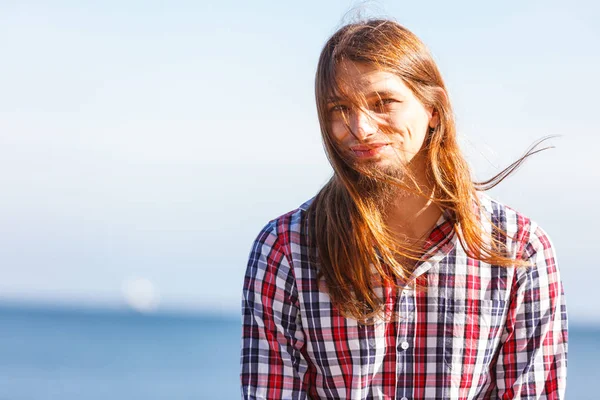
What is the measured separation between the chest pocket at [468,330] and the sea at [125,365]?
10.2 m

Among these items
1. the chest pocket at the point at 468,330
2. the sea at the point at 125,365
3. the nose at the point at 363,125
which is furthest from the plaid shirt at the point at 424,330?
the sea at the point at 125,365

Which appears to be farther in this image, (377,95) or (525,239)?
(525,239)

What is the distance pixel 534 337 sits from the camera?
2.62 m

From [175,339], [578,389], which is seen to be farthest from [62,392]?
[175,339]

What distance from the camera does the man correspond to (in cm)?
250

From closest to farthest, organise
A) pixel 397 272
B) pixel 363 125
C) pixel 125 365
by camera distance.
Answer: pixel 363 125, pixel 397 272, pixel 125 365

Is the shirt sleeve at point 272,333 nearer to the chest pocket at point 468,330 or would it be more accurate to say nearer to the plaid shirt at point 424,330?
the plaid shirt at point 424,330

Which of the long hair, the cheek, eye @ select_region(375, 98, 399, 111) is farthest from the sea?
eye @ select_region(375, 98, 399, 111)

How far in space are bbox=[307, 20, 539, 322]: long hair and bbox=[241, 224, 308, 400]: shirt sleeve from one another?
0.42ft

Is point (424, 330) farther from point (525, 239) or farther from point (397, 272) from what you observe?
point (525, 239)

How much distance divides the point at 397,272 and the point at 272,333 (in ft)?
1.34

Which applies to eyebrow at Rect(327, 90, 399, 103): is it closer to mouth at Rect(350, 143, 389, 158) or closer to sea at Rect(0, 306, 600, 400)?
mouth at Rect(350, 143, 389, 158)

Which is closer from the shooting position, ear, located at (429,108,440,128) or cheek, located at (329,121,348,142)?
cheek, located at (329,121,348,142)

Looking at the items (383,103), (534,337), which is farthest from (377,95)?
(534,337)
